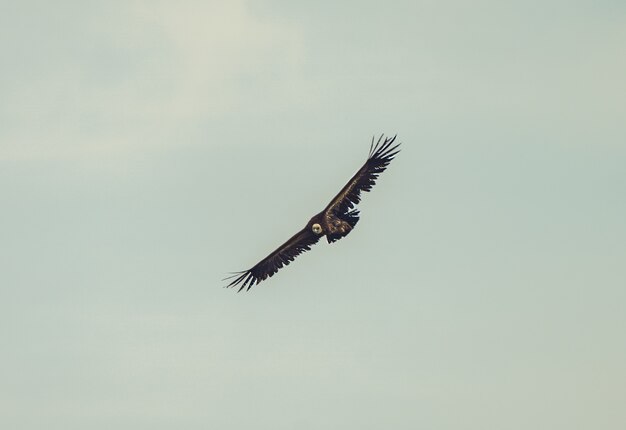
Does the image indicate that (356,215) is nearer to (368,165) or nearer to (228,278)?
(368,165)

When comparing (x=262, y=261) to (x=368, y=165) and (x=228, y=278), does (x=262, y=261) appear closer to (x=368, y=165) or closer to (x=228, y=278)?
(x=228, y=278)

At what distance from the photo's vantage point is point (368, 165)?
199ft

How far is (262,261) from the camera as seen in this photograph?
64.1 meters

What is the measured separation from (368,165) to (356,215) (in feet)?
6.74

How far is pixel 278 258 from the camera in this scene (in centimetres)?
6400

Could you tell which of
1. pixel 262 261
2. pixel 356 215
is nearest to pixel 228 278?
pixel 262 261

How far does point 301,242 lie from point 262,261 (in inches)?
77.5

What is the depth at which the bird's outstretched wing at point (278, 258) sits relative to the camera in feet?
207

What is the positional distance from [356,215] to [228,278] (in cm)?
724

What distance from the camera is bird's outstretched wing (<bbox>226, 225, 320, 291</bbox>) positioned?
207 ft

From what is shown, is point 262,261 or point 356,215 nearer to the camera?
point 356,215


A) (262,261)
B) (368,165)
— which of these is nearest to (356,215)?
(368,165)

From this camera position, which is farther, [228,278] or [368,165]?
[228,278]

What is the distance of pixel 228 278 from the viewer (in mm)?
64438
